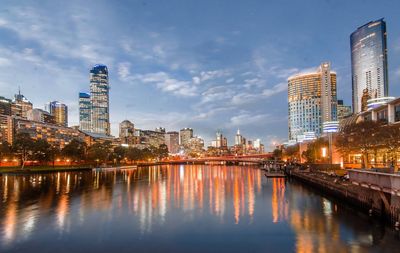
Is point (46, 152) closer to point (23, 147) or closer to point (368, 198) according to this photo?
point (23, 147)

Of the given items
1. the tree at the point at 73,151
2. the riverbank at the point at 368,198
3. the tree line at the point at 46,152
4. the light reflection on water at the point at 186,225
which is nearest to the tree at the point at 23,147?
the tree line at the point at 46,152

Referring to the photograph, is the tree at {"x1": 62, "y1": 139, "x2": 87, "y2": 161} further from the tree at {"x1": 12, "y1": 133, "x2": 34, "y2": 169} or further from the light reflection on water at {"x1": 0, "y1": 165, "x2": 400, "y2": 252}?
the light reflection on water at {"x1": 0, "y1": 165, "x2": 400, "y2": 252}

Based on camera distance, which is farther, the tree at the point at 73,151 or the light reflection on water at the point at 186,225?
the tree at the point at 73,151

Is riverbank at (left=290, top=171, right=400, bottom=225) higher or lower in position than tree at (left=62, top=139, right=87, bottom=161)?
lower

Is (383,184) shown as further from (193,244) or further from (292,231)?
(193,244)

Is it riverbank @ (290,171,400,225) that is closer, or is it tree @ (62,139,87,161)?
riverbank @ (290,171,400,225)

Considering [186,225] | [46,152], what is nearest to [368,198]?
[186,225]

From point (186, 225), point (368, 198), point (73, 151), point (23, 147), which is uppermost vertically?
point (23, 147)

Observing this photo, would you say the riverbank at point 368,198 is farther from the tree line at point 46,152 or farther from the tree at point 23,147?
the tree line at point 46,152

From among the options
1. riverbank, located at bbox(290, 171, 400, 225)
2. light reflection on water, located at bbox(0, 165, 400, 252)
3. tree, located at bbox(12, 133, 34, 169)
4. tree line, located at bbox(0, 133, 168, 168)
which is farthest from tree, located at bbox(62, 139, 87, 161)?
riverbank, located at bbox(290, 171, 400, 225)

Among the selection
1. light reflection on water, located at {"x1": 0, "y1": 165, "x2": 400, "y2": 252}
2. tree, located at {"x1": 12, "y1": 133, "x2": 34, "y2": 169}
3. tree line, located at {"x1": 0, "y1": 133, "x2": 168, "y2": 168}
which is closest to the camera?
light reflection on water, located at {"x1": 0, "y1": 165, "x2": 400, "y2": 252}

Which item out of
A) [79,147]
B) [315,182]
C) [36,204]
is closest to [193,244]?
[36,204]

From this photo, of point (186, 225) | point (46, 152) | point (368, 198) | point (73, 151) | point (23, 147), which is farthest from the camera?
point (73, 151)

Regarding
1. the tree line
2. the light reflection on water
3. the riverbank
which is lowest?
the light reflection on water
